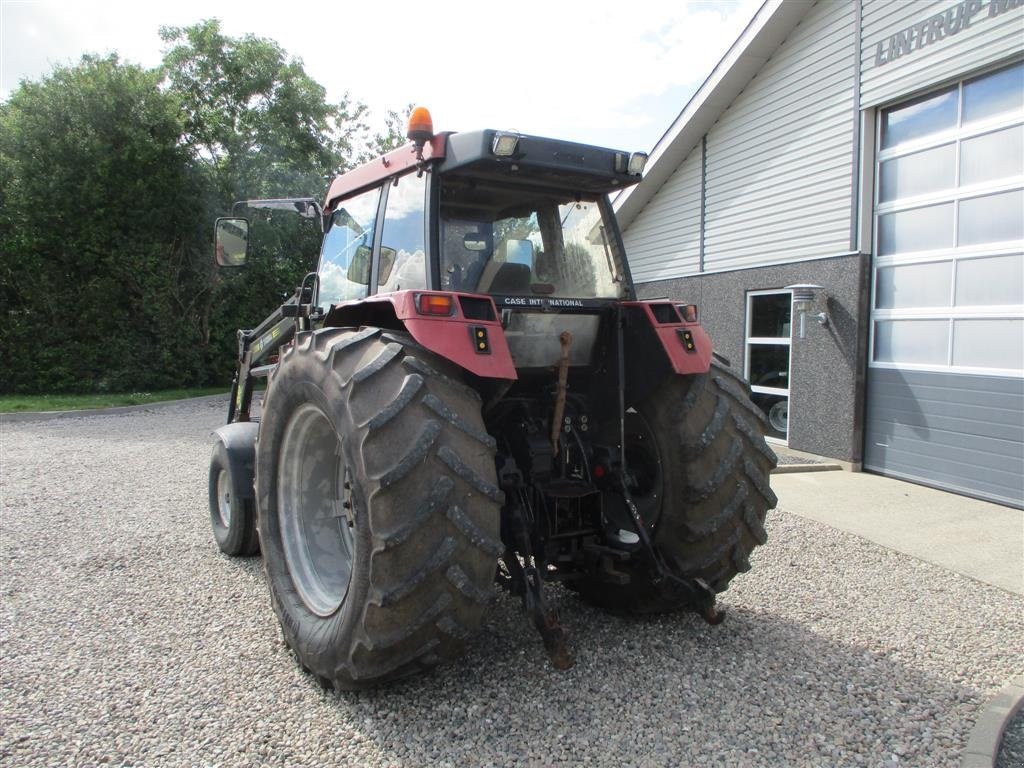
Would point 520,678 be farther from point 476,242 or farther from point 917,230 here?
point 917,230

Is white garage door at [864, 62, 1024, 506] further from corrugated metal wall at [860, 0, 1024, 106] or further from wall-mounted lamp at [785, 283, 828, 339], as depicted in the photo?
wall-mounted lamp at [785, 283, 828, 339]

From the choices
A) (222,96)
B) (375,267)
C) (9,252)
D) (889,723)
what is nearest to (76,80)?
(9,252)

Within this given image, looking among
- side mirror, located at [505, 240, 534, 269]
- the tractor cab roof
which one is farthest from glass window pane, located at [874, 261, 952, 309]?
side mirror, located at [505, 240, 534, 269]

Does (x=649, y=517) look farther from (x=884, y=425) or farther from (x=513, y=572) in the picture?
(x=884, y=425)

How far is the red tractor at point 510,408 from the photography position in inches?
110

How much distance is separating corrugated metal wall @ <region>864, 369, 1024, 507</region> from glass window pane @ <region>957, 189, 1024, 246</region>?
52.6 inches

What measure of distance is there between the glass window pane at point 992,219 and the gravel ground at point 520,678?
3.65 meters

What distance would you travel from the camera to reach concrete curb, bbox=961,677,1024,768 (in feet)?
8.78

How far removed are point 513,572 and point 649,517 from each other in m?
0.86

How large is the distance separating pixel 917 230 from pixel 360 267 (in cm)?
644

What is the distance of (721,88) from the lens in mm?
10180

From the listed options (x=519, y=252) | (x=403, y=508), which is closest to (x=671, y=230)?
(x=519, y=252)

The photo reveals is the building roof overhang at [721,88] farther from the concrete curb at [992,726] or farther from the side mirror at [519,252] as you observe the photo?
the concrete curb at [992,726]

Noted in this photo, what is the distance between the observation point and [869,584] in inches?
187
